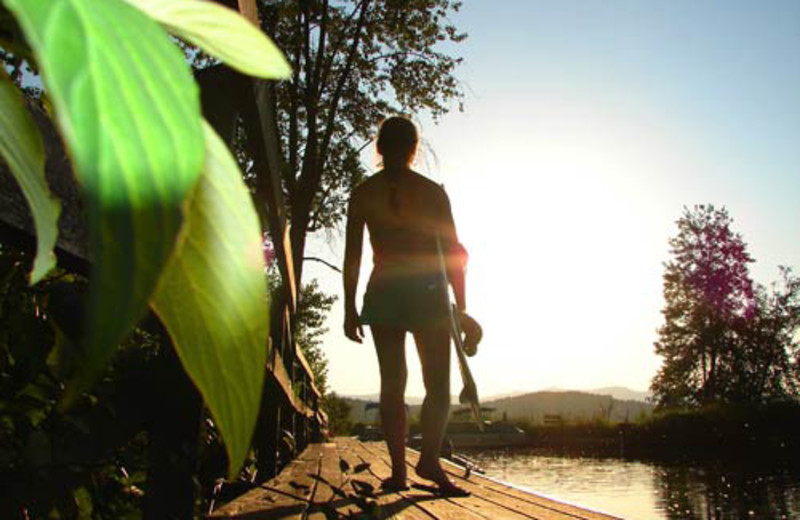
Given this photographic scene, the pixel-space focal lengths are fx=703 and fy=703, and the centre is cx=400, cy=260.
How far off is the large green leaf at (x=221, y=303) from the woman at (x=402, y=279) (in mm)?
3015

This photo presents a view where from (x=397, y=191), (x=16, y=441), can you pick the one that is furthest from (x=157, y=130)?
(x=397, y=191)

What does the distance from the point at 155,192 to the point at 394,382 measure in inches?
127

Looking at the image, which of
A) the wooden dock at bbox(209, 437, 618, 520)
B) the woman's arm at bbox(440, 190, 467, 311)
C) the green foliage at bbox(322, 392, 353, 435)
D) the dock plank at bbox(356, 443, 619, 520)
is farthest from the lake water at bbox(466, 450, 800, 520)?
the woman's arm at bbox(440, 190, 467, 311)

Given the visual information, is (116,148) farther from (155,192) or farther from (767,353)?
(767,353)

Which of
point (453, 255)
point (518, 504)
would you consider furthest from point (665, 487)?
point (453, 255)

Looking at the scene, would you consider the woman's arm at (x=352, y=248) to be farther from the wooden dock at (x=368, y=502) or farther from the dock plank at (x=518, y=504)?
Result: the dock plank at (x=518, y=504)

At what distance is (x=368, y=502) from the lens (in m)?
1.65

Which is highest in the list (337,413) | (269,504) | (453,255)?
(453,255)

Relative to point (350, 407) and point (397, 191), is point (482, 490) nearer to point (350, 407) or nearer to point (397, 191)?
point (397, 191)

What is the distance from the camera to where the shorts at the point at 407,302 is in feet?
10.5

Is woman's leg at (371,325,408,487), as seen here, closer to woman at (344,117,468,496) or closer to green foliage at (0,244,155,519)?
woman at (344,117,468,496)

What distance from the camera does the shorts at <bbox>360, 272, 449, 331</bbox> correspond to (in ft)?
10.5

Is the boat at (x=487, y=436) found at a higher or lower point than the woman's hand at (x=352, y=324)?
lower

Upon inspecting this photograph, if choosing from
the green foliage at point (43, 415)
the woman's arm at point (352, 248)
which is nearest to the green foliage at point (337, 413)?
the woman's arm at point (352, 248)
